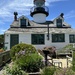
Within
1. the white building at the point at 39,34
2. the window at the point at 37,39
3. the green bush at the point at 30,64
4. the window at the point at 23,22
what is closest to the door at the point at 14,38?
the white building at the point at 39,34

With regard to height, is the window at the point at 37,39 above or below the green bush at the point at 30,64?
above

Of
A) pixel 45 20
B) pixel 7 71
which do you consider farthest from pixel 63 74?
pixel 45 20

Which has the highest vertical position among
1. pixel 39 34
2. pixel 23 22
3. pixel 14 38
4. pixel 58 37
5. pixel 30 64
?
pixel 23 22

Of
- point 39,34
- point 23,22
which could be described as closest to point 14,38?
point 23,22

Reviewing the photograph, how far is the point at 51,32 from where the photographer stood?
25.8 metres

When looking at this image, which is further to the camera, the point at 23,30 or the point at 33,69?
the point at 23,30

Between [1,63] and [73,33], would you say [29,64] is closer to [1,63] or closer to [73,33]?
[1,63]

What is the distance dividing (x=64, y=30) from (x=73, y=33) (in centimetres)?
148

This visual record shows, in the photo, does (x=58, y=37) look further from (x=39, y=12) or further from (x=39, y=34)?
(x=39, y=12)

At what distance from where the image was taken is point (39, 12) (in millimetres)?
29688

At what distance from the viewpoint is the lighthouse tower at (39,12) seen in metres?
29.5

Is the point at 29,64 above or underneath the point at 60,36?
underneath

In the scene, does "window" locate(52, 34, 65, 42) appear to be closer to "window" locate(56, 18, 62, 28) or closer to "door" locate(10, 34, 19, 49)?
"window" locate(56, 18, 62, 28)

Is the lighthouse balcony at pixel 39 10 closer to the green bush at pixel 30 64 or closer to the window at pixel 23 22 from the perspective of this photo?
the window at pixel 23 22
